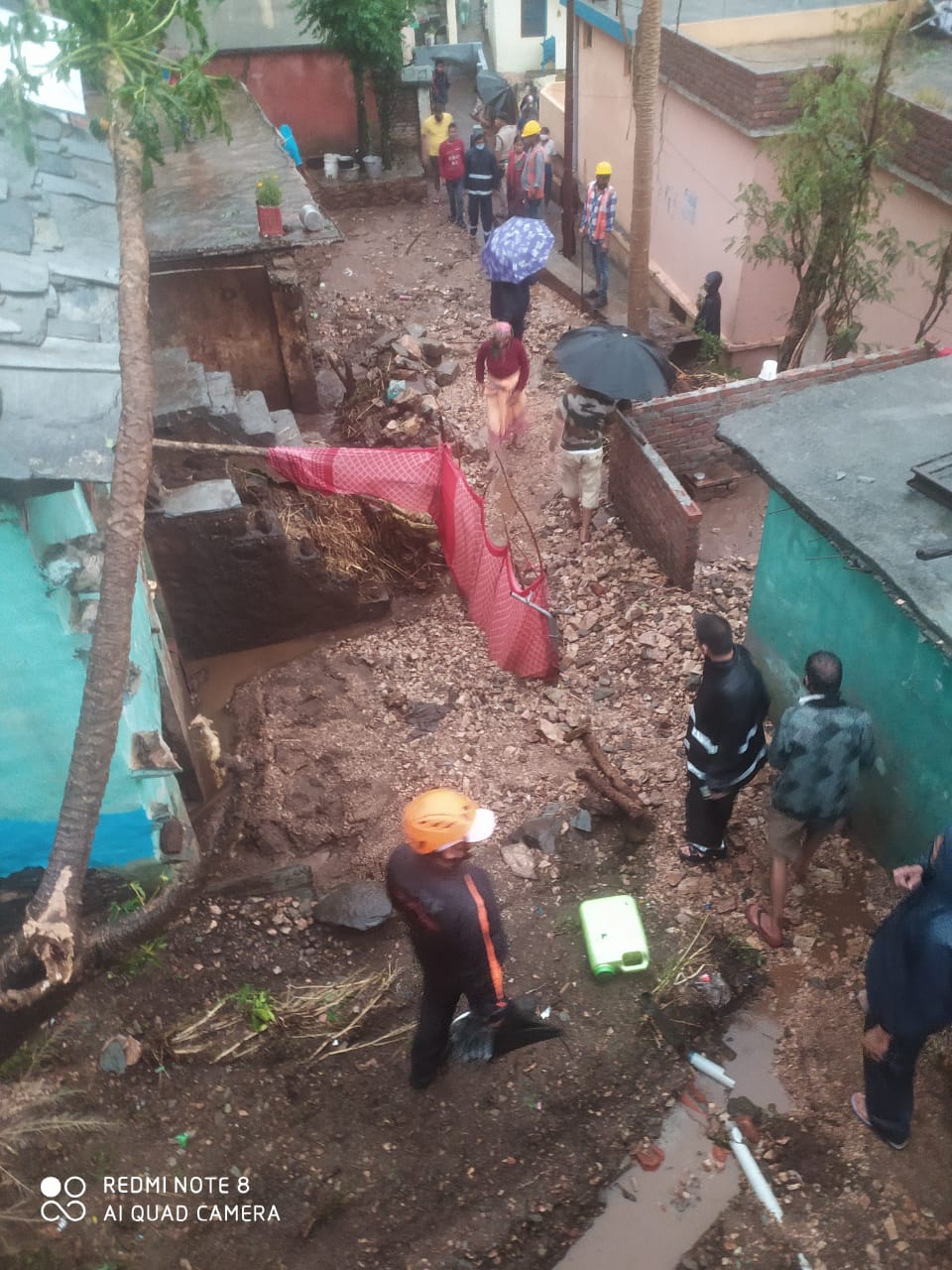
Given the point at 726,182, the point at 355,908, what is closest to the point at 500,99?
the point at 726,182

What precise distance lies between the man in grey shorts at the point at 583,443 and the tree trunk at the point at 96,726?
4.10 metres

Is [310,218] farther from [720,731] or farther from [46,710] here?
[720,731]

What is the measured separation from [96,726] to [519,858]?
2592 millimetres

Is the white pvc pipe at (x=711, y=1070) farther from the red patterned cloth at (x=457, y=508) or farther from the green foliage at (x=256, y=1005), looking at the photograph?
the red patterned cloth at (x=457, y=508)

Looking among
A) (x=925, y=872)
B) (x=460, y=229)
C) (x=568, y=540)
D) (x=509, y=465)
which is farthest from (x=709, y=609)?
(x=460, y=229)

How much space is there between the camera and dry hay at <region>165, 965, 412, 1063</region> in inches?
171

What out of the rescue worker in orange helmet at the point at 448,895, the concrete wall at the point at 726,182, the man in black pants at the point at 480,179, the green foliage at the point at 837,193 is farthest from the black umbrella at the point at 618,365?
the man in black pants at the point at 480,179

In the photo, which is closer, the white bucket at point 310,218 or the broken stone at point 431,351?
the white bucket at point 310,218

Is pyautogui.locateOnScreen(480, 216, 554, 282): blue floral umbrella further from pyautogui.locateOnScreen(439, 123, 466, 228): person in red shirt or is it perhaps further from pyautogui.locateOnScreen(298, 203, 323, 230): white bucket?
pyautogui.locateOnScreen(439, 123, 466, 228): person in red shirt

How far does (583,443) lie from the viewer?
758 centimetres

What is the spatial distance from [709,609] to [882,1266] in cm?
437

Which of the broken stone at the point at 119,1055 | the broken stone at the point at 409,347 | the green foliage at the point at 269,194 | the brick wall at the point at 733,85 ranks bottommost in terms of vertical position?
the broken stone at the point at 119,1055

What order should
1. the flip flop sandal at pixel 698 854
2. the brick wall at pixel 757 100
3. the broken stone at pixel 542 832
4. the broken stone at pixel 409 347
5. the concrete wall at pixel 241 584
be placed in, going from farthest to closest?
the broken stone at pixel 409 347, the brick wall at pixel 757 100, the concrete wall at pixel 241 584, the broken stone at pixel 542 832, the flip flop sandal at pixel 698 854

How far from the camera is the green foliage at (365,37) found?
48.9 feet
